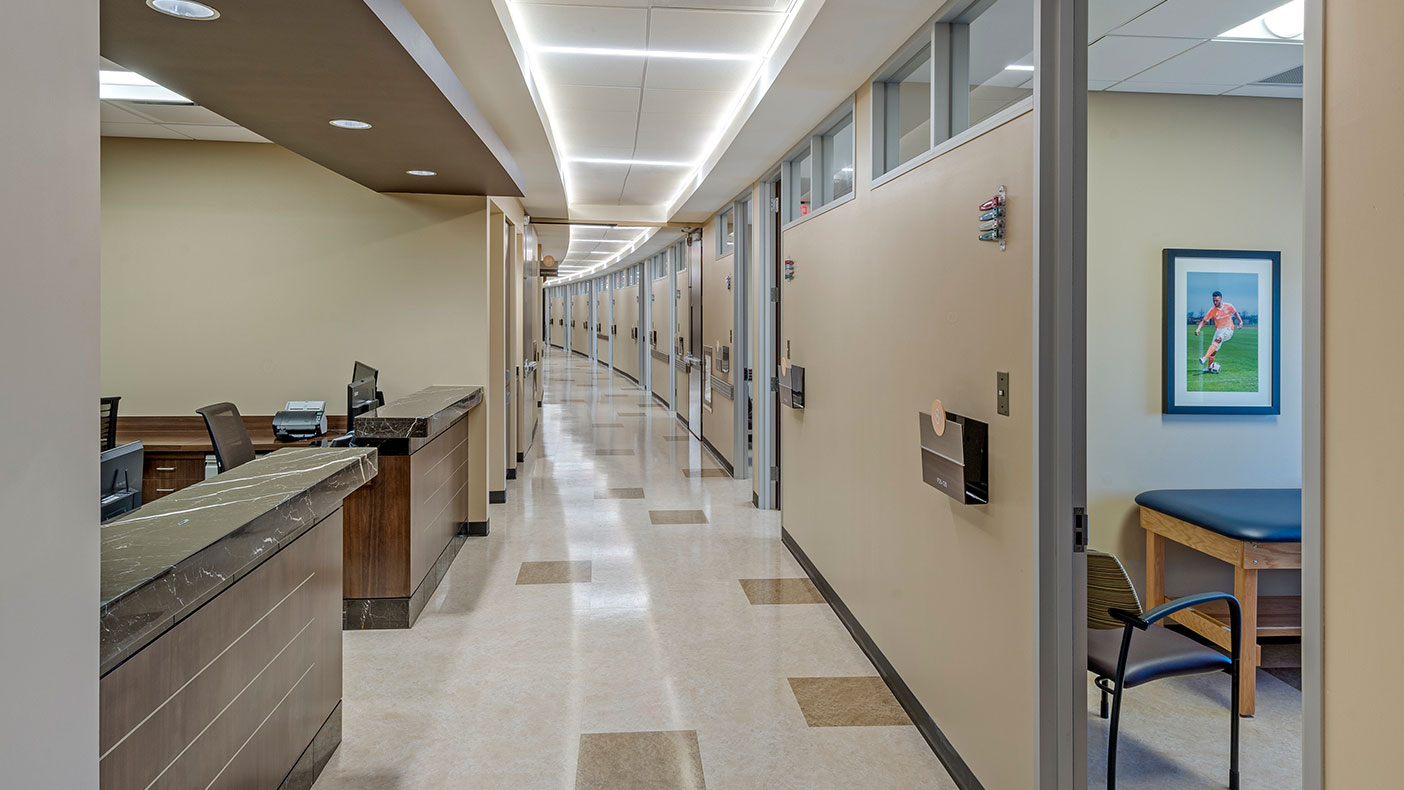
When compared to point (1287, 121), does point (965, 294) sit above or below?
below

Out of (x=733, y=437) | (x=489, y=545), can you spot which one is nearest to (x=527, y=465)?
(x=733, y=437)

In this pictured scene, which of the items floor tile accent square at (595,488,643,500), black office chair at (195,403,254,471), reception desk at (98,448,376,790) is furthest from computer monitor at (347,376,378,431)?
floor tile accent square at (595,488,643,500)

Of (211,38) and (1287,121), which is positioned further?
(1287,121)

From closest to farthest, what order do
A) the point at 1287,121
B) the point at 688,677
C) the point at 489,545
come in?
the point at 688,677 < the point at 1287,121 < the point at 489,545

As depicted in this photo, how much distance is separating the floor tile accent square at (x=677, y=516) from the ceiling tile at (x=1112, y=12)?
4.14m

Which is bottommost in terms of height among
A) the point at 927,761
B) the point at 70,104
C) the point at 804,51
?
the point at 927,761

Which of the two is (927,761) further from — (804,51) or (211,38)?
(211,38)

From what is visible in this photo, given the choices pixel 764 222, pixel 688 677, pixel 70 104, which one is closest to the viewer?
pixel 70 104

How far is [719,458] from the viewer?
9.12 meters

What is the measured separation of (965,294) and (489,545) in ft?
12.9

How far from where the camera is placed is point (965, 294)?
274 centimetres

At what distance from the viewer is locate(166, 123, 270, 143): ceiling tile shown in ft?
17.2

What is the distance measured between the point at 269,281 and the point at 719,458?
4707 millimetres

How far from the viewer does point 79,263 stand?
3.64ft
